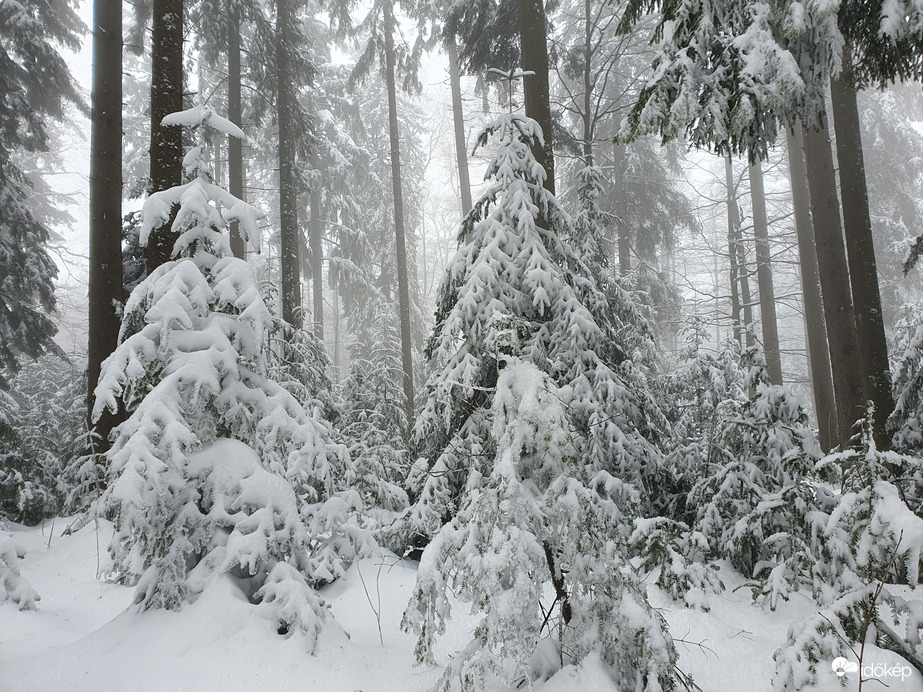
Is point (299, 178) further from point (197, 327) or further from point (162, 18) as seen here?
point (197, 327)

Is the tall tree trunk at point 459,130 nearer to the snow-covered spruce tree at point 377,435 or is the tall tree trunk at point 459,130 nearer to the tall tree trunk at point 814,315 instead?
→ the snow-covered spruce tree at point 377,435

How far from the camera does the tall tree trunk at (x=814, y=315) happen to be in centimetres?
1085

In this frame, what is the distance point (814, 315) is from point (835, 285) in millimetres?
4575

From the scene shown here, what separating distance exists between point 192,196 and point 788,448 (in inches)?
230

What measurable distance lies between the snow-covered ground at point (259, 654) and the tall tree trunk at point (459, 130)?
1471 cm

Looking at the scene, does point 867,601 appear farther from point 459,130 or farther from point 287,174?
point 459,130

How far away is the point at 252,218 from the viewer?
157 inches

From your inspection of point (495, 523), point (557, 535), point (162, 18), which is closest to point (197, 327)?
point (495, 523)

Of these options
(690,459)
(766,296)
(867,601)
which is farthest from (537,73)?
(766,296)

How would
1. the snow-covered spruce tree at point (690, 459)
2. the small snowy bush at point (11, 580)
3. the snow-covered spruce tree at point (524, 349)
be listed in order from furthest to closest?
the snow-covered spruce tree at point (524, 349), the snow-covered spruce tree at point (690, 459), the small snowy bush at point (11, 580)

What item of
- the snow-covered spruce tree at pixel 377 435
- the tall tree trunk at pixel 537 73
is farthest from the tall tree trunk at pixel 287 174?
the tall tree trunk at pixel 537 73

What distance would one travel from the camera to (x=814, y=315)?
1141cm

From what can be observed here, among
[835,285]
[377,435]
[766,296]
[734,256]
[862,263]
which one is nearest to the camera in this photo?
[862,263]

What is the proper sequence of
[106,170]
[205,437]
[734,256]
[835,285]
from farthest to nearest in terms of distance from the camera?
[734,256], [106,170], [835,285], [205,437]
